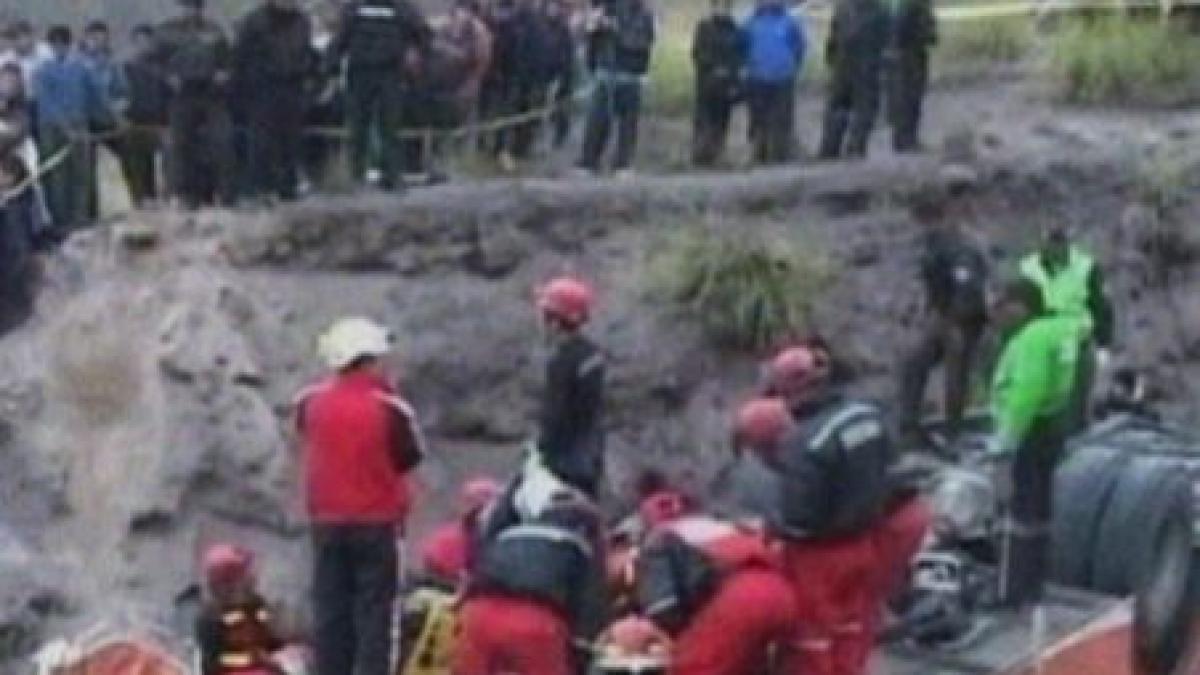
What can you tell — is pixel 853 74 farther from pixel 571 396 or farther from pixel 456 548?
pixel 456 548

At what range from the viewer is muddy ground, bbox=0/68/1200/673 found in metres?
20.7

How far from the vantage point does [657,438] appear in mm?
21969

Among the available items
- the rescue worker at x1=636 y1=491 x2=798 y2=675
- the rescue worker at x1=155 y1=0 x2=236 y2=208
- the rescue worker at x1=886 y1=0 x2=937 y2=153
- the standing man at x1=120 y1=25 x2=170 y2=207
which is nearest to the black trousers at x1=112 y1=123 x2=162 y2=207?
the standing man at x1=120 y1=25 x2=170 y2=207

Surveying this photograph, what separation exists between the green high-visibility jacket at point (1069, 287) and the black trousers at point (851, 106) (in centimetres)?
594

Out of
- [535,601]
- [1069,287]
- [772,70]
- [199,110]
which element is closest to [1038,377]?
[1069,287]

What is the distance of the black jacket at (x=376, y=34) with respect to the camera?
22.2 meters

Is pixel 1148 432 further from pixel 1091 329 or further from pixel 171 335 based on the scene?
pixel 171 335

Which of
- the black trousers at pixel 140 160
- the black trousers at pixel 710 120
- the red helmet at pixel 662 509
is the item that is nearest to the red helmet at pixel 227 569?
the red helmet at pixel 662 509

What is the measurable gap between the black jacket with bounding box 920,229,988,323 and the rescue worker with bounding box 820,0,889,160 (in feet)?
9.88

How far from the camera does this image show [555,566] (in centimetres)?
1454

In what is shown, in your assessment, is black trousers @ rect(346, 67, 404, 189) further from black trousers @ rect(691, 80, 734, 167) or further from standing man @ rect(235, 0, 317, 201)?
black trousers @ rect(691, 80, 734, 167)

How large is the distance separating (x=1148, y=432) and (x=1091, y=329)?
3.21 feet

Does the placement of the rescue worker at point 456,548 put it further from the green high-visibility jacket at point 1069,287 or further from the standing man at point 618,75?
the standing man at point 618,75

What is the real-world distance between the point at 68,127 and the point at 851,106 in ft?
16.9
